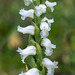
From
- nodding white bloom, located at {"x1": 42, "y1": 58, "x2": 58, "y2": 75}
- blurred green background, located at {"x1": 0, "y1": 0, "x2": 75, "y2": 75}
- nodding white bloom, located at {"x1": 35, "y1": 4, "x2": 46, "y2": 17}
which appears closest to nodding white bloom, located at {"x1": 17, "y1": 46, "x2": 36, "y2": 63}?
nodding white bloom, located at {"x1": 42, "y1": 58, "x2": 58, "y2": 75}

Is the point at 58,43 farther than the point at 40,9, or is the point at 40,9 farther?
the point at 58,43

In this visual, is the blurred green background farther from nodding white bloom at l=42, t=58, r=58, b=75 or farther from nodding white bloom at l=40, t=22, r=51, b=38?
nodding white bloom at l=40, t=22, r=51, b=38

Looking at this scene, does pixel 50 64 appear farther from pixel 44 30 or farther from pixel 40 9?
pixel 40 9

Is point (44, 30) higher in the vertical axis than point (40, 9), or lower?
lower

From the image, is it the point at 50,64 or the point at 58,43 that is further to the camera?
the point at 58,43

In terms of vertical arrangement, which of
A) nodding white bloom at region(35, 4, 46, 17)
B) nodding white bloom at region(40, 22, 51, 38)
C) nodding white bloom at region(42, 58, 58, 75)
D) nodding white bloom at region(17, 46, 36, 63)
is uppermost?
nodding white bloom at region(35, 4, 46, 17)

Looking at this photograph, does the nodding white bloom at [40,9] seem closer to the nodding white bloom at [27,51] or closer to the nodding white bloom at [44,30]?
the nodding white bloom at [44,30]

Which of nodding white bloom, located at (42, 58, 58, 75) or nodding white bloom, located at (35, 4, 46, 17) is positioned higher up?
nodding white bloom, located at (35, 4, 46, 17)

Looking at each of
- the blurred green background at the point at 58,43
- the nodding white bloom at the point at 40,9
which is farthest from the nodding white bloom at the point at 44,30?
the blurred green background at the point at 58,43

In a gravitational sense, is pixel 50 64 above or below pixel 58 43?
below

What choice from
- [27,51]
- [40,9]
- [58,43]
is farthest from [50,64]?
[58,43]

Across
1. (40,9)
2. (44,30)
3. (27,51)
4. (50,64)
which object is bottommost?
(50,64)
